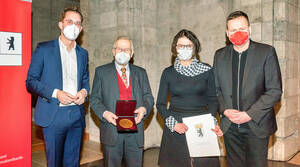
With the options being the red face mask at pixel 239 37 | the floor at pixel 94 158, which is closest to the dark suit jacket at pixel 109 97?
the red face mask at pixel 239 37

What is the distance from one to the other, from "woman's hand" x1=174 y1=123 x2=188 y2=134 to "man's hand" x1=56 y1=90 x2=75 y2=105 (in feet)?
3.35

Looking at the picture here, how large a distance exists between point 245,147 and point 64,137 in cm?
172

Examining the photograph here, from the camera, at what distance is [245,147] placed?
2.43m

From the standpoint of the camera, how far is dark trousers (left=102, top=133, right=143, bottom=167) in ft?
8.43

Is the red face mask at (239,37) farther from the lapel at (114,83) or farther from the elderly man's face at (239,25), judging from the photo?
the lapel at (114,83)

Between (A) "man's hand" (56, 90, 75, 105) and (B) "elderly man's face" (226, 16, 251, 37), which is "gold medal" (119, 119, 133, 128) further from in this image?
(B) "elderly man's face" (226, 16, 251, 37)

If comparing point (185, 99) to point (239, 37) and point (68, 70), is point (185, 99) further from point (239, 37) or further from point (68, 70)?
point (68, 70)

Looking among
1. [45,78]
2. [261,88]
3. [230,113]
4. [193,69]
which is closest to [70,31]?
[45,78]

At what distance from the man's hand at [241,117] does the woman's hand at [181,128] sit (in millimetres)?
437

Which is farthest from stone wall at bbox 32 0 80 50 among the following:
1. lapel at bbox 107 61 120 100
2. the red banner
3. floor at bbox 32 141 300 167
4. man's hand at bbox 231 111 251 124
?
man's hand at bbox 231 111 251 124

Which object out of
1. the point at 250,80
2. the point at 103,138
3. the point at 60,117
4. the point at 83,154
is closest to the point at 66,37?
the point at 60,117

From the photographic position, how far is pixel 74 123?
2.63 m

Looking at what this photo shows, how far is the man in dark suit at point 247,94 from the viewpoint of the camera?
7.71ft

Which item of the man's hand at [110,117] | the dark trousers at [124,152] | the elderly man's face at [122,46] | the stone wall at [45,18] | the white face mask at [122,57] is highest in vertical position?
the stone wall at [45,18]
